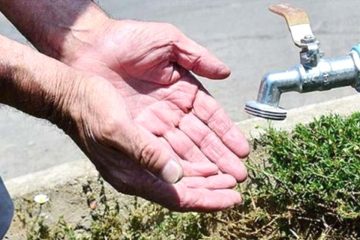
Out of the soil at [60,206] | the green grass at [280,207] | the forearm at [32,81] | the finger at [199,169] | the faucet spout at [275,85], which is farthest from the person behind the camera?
the soil at [60,206]

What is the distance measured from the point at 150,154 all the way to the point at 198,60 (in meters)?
0.53

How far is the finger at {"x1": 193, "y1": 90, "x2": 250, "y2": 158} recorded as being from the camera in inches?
84.7

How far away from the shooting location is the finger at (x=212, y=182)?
6.52 ft

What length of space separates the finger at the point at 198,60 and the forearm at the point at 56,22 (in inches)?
10.3

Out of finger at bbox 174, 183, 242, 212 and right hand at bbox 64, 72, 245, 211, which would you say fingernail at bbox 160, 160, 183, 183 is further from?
finger at bbox 174, 183, 242, 212

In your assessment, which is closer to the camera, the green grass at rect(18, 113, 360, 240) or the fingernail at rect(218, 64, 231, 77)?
the fingernail at rect(218, 64, 231, 77)

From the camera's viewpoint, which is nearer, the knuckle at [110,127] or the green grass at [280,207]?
the knuckle at [110,127]

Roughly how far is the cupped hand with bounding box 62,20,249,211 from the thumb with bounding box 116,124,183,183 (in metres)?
0.28

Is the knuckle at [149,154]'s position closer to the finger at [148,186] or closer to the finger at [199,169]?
the finger at [148,186]

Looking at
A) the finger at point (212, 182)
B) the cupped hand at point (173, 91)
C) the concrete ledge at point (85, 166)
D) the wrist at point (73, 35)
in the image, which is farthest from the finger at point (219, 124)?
the concrete ledge at point (85, 166)

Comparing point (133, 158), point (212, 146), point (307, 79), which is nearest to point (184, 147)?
point (212, 146)

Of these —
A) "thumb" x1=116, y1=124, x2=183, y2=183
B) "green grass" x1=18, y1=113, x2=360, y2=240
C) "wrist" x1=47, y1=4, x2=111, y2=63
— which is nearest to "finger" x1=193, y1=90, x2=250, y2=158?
"wrist" x1=47, y1=4, x2=111, y2=63

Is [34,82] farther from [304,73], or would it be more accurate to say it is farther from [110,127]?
[304,73]

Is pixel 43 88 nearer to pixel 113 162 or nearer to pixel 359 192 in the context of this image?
pixel 113 162
